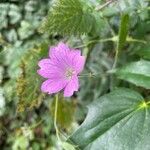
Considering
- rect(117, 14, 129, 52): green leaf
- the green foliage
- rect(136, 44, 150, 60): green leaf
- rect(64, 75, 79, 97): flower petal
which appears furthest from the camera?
the green foliage

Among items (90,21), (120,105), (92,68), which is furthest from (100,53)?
(120,105)

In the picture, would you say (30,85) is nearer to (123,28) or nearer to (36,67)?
(36,67)

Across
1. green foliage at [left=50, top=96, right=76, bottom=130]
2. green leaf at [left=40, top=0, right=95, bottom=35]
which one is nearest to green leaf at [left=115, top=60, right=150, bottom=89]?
green leaf at [left=40, top=0, right=95, bottom=35]

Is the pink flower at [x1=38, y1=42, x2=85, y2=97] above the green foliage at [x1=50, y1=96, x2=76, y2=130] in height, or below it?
above

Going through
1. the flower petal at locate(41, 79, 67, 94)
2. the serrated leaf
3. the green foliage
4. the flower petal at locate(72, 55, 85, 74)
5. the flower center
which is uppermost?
the flower petal at locate(72, 55, 85, 74)

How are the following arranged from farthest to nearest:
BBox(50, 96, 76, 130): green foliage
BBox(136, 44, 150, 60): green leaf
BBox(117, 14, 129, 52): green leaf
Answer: BBox(50, 96, 76, 130): green foliage
BBox(136, 44, 150, 60): green leaf
BBox(117, 14, 129, 52): green leaf

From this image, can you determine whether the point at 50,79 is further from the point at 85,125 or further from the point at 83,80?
the point at 83,80

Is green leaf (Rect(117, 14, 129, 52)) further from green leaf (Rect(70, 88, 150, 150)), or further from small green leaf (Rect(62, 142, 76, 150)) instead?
small green leaf (Rect(62, 142, 76, 150))
